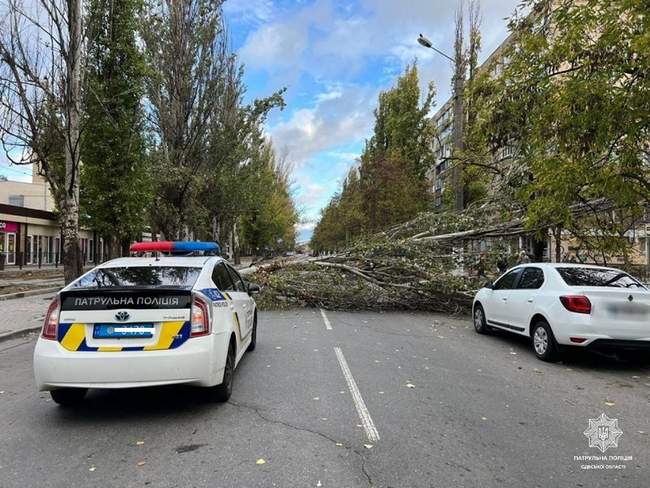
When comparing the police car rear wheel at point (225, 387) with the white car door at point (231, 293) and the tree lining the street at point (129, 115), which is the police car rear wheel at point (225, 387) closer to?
the white car door at point (231, 293)

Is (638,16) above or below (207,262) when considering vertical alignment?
above

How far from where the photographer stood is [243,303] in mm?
6910

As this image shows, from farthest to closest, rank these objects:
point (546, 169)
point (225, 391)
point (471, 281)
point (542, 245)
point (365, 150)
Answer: point (365, 150) → point (542, 245) → point (471, 281) → point (546, 169) → point (225, 391)

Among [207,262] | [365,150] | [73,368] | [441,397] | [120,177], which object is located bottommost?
[441,397]

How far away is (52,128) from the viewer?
1756 centimetres

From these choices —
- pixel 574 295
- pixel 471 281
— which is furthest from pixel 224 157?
pixel 574 295

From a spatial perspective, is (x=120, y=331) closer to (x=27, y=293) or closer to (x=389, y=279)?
(x=389, y=279)

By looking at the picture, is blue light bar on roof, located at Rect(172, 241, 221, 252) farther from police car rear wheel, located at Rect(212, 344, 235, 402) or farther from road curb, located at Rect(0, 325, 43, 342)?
police car rear wheel, located at Rect(212, 344, 235, 402)

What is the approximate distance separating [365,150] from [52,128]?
96.4ft

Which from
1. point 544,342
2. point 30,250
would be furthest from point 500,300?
point 30,250

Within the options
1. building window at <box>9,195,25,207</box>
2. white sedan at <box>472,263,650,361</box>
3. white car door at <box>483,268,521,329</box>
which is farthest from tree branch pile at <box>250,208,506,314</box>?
building window at <box>9,195,25,207</box>

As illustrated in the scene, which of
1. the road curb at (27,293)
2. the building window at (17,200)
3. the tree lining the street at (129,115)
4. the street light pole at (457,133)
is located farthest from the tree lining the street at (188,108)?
the building window at (17,200)

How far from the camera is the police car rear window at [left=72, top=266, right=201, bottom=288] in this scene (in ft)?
16.7

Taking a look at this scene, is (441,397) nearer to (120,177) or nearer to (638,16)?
(638,16)
